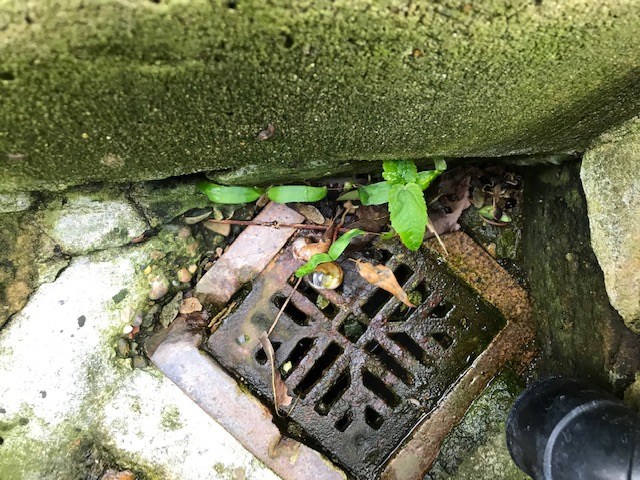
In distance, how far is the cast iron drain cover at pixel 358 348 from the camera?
1.92 metres

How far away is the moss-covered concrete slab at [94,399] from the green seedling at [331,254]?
568mm

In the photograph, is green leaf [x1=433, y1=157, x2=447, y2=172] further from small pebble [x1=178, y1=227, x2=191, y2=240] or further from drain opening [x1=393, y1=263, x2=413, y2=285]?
small pebble [x1=178, y1=227, x2=191, y2=240]

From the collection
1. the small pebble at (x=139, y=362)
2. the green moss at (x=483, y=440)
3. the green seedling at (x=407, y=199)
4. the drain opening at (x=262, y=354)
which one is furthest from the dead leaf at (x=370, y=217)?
the small pebble at (x=139, y=362)

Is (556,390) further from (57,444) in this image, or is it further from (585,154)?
(57,444)

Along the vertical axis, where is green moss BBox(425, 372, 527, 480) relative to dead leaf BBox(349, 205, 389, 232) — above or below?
below

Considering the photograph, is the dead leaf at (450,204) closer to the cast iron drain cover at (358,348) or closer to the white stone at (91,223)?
the cast iron drain cover at (358,348)

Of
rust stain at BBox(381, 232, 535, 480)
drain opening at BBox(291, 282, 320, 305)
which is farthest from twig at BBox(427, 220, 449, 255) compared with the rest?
drain opening at BBox(291, 282, 320, 305)

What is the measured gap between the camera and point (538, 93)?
4.23 ft

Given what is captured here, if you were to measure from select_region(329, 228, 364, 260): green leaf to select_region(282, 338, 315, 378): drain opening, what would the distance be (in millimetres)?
364

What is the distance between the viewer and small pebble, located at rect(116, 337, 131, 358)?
Answer: 73.0 inches

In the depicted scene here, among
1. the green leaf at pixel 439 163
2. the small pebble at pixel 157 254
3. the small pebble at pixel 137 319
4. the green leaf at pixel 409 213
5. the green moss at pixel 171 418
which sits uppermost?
the green leaf at pixel 439 163

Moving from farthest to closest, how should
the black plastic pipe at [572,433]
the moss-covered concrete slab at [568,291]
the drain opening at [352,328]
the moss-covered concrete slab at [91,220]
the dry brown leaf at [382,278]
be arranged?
the drain opening at [352,328] → the dry brown leaf at [382,278] → the moss-covered concrete slab at [91,220] → the moss-covered concrete slab at [568,291] → the black plastic pipe at [572,433]

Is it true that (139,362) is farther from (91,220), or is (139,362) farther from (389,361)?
(389,361)

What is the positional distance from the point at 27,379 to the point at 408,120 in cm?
152
